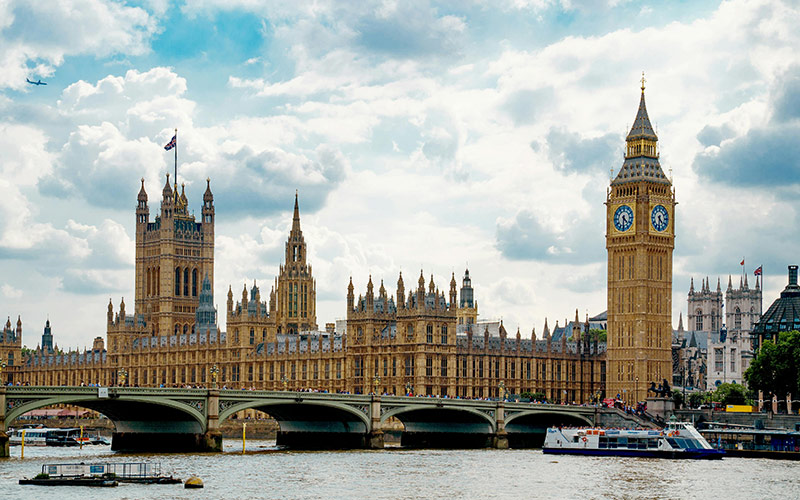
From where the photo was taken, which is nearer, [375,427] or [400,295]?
[375,427]

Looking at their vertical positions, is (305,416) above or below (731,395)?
below

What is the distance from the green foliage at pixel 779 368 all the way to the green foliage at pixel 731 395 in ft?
63.4

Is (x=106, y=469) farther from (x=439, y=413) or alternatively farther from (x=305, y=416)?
(x=439, y=413)

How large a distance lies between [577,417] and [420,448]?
688 inches

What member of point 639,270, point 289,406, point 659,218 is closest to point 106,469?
point 289,406

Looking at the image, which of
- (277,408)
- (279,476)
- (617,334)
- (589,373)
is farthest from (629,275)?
(279,476)

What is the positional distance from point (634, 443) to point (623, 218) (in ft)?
159

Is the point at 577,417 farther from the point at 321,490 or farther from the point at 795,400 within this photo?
the point at 321,490

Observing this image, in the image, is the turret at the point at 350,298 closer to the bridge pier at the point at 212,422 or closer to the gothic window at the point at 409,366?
the gothic window at the point at 409,366

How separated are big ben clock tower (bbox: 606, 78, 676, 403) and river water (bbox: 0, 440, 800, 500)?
4688cm

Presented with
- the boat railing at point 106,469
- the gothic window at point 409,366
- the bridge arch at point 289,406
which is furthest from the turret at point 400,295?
the boat railing at point 106,469

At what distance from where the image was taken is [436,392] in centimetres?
16988

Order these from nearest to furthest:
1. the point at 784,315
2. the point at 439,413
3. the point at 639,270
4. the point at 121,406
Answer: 1. the point at 121,406
2. the point at 439,413
3. the point at 639,270
4. the point at 784,315

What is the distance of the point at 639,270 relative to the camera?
553 ft
